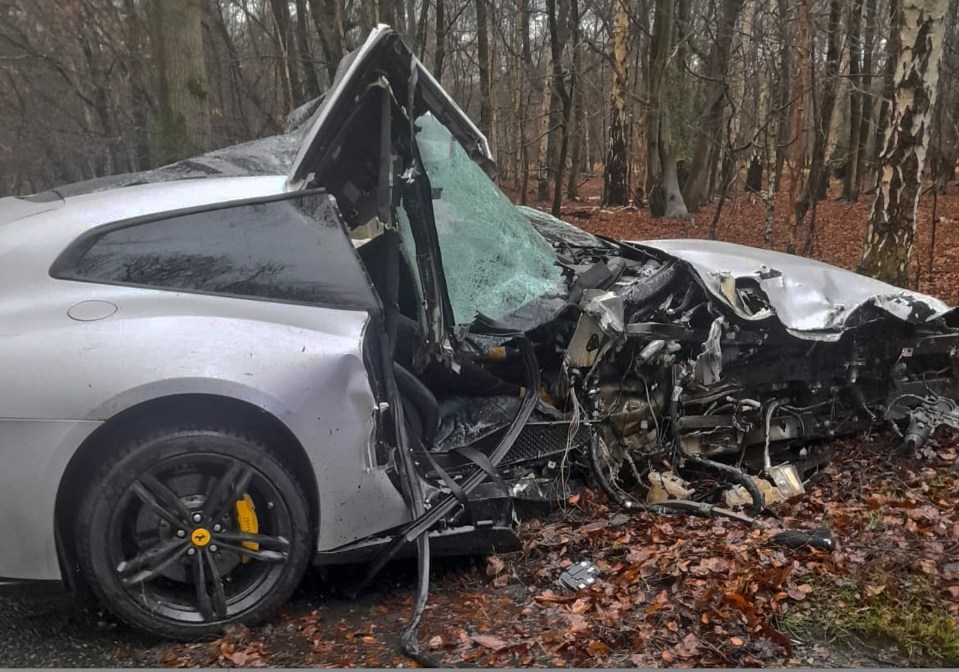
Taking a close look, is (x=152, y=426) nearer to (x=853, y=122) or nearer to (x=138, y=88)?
(x=138, y=88)

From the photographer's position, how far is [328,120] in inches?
124

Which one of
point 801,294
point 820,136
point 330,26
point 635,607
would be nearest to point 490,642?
point 635,607

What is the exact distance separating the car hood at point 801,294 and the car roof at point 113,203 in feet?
7.62

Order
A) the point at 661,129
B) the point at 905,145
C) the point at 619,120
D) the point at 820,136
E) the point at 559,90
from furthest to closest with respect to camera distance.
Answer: the point at 619,120, the point at 661,129, the point at 559,90, the point at 820,136, the point at 905,145

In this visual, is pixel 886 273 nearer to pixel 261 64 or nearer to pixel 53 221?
pixel 53 221

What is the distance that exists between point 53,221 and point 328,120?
1.18 metres

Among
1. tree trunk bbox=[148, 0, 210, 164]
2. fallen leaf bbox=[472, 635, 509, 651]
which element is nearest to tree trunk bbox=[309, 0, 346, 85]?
tree trunk bbox=[148, 0, 210, 164]

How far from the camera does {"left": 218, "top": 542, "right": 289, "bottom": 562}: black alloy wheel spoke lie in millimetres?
2752

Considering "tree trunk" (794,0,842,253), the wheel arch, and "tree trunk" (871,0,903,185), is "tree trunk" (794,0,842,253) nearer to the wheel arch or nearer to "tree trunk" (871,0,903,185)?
"tree trunk" (871,0,903,185)

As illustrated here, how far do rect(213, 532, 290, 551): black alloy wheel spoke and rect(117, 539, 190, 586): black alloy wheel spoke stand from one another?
0.41 feet

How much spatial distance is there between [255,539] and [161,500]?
1.23ft

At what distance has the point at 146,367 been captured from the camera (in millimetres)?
2564

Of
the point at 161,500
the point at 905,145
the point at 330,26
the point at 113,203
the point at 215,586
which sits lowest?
the point at 215,586

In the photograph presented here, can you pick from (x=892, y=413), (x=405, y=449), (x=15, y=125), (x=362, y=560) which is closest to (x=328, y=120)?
(x=405, y=449)
